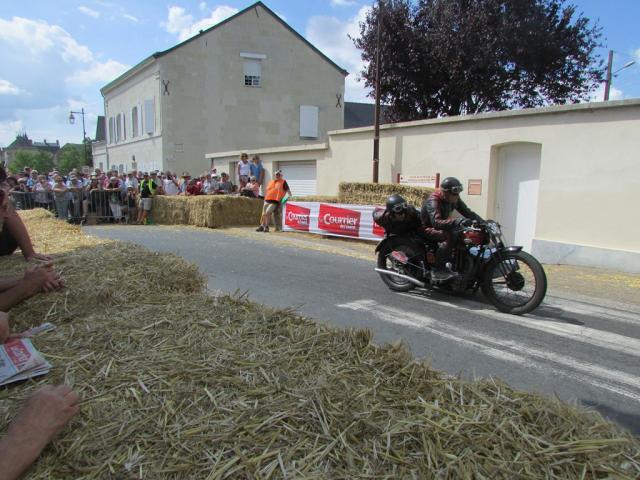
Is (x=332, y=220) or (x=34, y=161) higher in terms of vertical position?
(x=34, y=161)

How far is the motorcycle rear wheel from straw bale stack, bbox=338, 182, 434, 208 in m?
4.58

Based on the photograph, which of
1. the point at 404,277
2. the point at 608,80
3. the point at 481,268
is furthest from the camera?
the point at 608,80

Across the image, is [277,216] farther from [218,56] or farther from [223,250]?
[218,56]

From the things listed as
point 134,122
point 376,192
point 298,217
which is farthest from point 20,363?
point 134,122

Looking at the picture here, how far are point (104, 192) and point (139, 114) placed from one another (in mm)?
15994

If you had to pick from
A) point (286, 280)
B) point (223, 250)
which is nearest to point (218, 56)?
point (223, 250)

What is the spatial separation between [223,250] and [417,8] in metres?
17.2

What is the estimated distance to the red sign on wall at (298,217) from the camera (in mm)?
13742

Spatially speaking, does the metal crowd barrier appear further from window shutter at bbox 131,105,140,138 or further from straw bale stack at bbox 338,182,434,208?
window shutter at bbox 131,105,140,138

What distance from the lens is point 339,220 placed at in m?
12.8

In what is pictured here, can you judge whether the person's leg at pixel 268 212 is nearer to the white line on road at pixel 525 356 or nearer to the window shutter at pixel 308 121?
the white line on road at pixel 525 356

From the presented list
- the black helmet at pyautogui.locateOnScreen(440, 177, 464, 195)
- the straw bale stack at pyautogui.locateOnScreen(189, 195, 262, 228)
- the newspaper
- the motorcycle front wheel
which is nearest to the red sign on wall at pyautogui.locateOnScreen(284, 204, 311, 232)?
the straw bale stack at pyautogui.locateOnScreen(189, 195, 262, 228)

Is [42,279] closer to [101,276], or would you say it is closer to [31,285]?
[31,285]

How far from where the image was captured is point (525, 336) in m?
5.07
